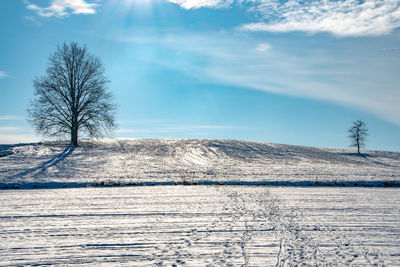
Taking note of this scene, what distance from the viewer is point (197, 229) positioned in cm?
724

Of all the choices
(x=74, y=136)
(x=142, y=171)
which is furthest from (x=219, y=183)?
(x=74, y=136)

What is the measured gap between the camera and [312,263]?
5.51 metres

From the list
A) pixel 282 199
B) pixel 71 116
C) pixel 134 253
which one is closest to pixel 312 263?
pixel 134 253

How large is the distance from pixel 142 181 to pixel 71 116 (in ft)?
64.0

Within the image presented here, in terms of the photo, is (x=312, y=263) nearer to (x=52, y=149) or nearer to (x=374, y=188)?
(x=374, y=188)

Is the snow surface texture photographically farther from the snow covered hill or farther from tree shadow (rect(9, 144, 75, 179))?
tree shadow (rect(9, 144, 75, 179))

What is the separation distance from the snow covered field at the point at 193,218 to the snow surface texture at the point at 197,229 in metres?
0.03

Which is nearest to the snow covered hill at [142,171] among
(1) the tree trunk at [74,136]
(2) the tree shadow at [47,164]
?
(2) the tree shadow at [47,164]

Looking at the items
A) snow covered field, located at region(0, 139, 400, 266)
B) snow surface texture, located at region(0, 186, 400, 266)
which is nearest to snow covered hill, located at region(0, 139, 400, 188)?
snow covered field, located at region(0, 139, 400, 266)

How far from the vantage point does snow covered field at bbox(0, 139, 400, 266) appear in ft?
19.1

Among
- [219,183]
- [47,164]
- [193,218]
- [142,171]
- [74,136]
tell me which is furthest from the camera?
[74,136]

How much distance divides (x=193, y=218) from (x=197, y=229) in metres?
1.02

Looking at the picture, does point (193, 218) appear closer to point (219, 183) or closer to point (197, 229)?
point (197, 229)

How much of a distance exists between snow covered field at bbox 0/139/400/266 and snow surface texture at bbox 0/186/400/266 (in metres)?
0.03
